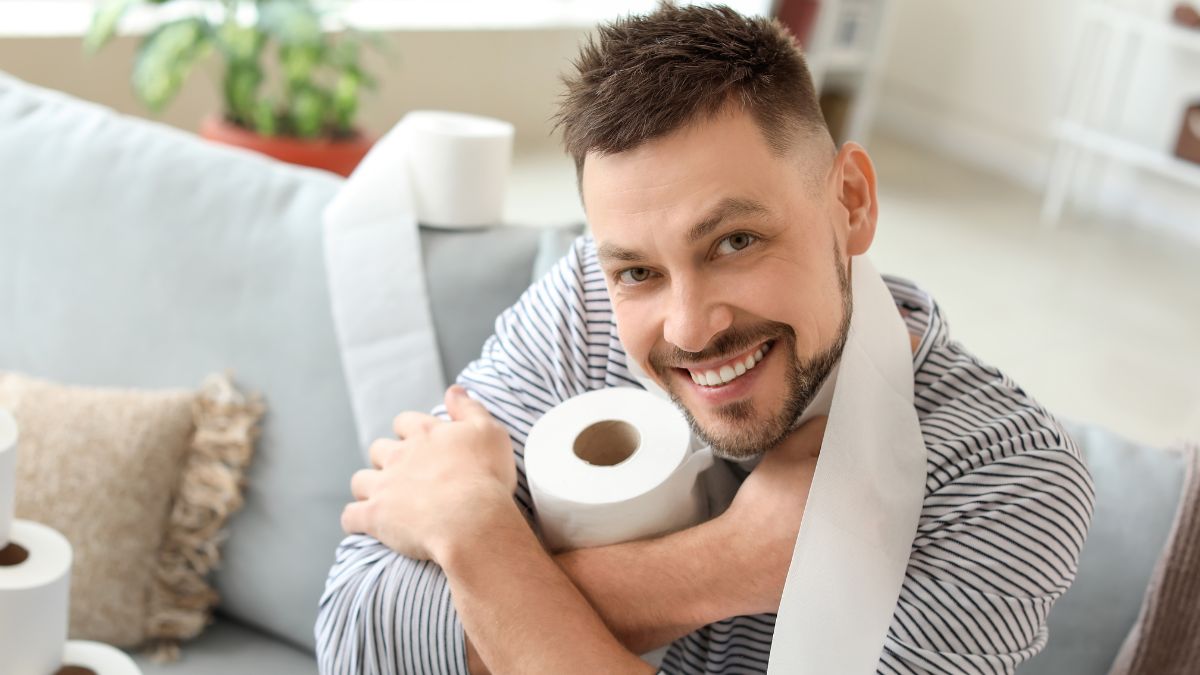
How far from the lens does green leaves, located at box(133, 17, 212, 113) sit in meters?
3.15

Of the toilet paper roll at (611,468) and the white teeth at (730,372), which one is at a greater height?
the white teeth at (730,372)

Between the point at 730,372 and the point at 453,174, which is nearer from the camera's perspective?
the point at 730,372

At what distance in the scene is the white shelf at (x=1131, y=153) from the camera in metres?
4.64

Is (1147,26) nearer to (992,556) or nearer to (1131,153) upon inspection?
(1131,153)

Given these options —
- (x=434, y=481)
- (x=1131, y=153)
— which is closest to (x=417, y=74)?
(x=1131, y=153)

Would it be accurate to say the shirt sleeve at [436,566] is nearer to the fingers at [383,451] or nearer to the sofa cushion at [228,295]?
the fingers at [383,451]

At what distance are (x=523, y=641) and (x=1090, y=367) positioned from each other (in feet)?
9.80

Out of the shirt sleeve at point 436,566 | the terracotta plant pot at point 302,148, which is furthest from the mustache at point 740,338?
the terracotta plant pot at point 302,148

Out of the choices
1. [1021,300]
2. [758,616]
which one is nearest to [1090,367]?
[1021,300]

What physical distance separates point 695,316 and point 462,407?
1.07 feet

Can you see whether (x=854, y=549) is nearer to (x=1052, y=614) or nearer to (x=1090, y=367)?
(x=1052, y=614)

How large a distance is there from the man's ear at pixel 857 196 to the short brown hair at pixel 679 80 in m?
0.05

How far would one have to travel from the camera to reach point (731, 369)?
1164 millimetres

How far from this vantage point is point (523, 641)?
115cm
